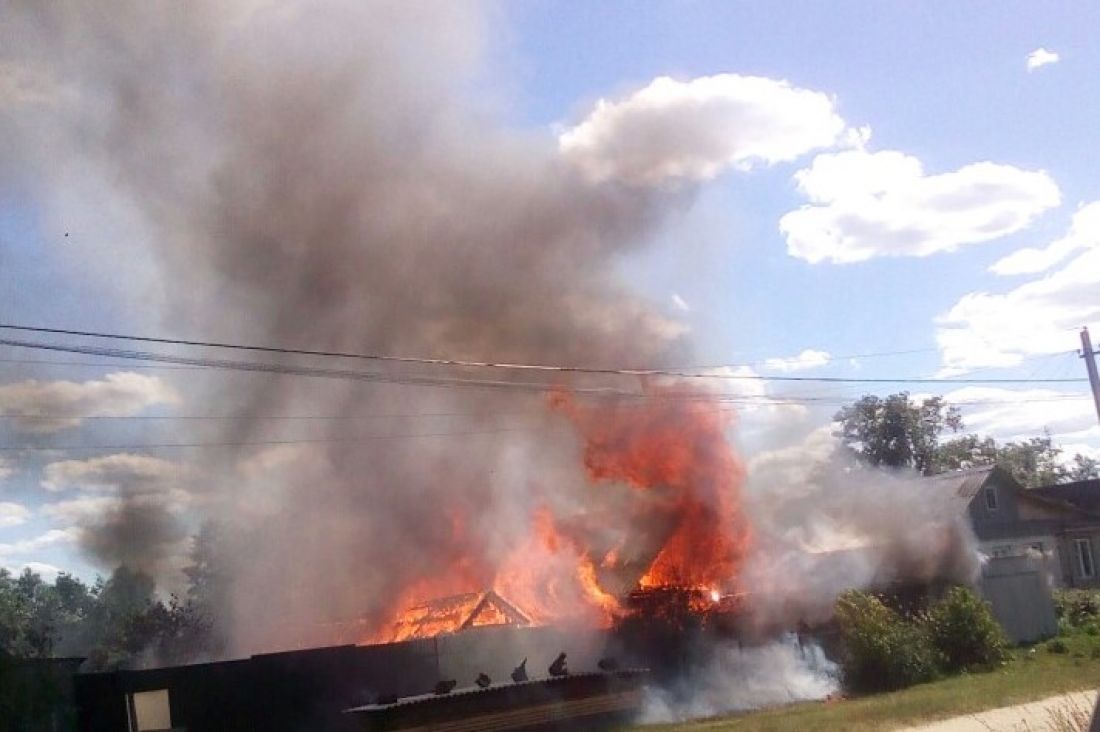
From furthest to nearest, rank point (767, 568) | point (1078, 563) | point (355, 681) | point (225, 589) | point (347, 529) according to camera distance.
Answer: point (1078, 563) → point (225, 589) → point (347, 529) → point (767, 568) → point (355, 681)

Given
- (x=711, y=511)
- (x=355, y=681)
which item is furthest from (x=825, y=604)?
(x=355, y=681)

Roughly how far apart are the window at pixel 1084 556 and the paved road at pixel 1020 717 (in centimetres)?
3165

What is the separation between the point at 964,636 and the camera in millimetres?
26891

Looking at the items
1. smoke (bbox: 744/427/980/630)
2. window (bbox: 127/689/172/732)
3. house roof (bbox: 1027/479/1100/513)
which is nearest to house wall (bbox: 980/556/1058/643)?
smoke (bbox: 744/427/980/630)

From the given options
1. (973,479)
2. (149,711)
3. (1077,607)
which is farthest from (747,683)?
(973,479)

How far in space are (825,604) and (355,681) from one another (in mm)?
11816

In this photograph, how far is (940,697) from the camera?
71.4 feet

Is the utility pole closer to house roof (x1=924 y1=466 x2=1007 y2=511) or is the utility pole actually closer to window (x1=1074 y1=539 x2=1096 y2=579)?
house roof (x1=924 y1=466 x2=1007 y2=511)

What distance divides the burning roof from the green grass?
702 centimetres

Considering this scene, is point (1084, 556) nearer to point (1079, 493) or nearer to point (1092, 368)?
point (1079, 493)

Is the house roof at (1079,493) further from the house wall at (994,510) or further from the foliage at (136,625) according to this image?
the foliage at (136,625)

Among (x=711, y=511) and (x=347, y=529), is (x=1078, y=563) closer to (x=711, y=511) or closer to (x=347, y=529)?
(x=711, y=511)

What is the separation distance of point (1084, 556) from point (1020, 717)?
115 ft

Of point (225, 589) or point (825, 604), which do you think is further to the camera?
point (225, 589)
